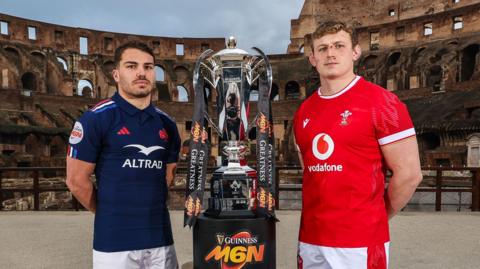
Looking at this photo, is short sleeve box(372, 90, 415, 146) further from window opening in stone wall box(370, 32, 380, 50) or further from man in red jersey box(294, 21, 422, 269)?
window opening in stone wall box(370, 32, 380, 50)

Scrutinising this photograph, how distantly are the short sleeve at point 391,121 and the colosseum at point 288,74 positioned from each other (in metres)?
17.7

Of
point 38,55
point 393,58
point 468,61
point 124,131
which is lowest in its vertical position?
point 124,131

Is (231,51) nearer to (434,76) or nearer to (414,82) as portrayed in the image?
(414,82)

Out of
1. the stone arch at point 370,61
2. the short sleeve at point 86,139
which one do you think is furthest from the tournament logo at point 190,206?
the stone arch at point 370,61

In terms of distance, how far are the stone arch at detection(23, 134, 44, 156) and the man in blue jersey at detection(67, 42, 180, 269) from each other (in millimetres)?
22631

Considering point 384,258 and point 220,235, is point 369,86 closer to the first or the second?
point 384,258

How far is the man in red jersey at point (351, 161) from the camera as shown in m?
2.12

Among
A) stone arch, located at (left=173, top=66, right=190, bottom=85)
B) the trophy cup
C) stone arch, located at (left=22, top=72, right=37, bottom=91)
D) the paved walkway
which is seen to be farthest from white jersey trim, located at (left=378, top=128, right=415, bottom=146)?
stone arch, located at (left=173, top=66, right=190, bottom=85)

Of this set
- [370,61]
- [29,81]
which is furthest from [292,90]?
[29,81]

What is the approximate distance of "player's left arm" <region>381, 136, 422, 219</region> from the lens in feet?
6.93

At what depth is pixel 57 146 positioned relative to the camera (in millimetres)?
23516

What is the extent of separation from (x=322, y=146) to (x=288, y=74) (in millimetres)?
35515

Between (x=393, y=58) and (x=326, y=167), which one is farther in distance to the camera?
(x=393, y=58)

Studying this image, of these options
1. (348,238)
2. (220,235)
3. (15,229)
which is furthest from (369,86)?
(15,229)
